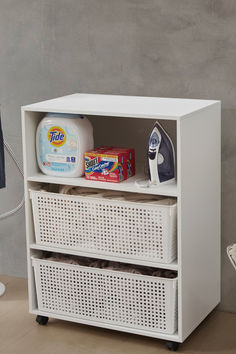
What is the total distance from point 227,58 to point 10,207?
138 centimetres

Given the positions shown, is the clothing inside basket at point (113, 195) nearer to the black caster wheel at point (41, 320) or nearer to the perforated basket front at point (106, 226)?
the perforated basket front at point (106, 226)

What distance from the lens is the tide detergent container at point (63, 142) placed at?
9.04 feet

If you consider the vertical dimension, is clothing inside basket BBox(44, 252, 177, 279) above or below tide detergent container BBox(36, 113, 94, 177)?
below

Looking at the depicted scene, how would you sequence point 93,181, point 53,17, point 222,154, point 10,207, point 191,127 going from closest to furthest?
point 191,127
point 93,181
point 222,154
point 53,17
point 10,207

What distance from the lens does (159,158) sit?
264cm

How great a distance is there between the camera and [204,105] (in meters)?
2.69

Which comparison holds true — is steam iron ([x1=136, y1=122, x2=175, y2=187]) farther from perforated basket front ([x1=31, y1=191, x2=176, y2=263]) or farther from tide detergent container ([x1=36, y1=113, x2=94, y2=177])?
tide detergent container ([x1=36, y1=113, x2=94, y2=177])


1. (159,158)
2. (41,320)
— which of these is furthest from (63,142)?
(41,320)

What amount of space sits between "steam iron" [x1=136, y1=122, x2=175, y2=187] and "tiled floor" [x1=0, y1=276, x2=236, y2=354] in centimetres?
69

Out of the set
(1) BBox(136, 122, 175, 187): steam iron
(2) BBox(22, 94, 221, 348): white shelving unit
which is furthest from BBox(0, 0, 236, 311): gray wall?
(1) BBox(136, 122, 175, 187): steam iron

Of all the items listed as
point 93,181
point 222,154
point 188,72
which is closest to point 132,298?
point 93,181

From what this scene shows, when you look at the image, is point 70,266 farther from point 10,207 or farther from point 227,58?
point 227,58

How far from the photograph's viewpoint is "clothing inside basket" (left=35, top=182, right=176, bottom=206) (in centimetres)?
271

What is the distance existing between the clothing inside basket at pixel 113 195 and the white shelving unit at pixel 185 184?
7cm
